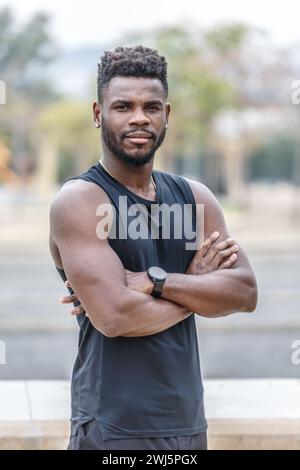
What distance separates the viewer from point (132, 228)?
3121 mm

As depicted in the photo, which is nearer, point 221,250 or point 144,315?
point 144,315

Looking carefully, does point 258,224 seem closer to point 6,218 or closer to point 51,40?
point 6,218

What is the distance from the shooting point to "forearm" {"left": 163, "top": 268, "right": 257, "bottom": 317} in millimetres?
3182

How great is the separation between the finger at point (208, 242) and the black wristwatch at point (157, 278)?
266 mm

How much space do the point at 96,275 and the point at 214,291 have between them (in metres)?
0.46

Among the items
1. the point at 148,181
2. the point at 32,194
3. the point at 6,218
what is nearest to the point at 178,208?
the point at 148,181

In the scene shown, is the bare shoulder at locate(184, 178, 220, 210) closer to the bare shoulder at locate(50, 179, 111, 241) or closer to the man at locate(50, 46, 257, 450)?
the man at locate(50, 46, 257, 450)

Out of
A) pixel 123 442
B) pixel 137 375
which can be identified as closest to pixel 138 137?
pixel 137 375

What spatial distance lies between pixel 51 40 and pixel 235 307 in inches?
1828

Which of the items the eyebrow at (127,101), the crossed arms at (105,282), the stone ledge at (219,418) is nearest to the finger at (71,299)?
the crossed arms at (105,282)

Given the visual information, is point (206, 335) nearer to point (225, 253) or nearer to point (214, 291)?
point (225, 253)

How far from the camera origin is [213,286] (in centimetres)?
329

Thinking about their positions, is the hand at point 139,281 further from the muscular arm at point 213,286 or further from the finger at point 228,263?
the finger at point 228,263
